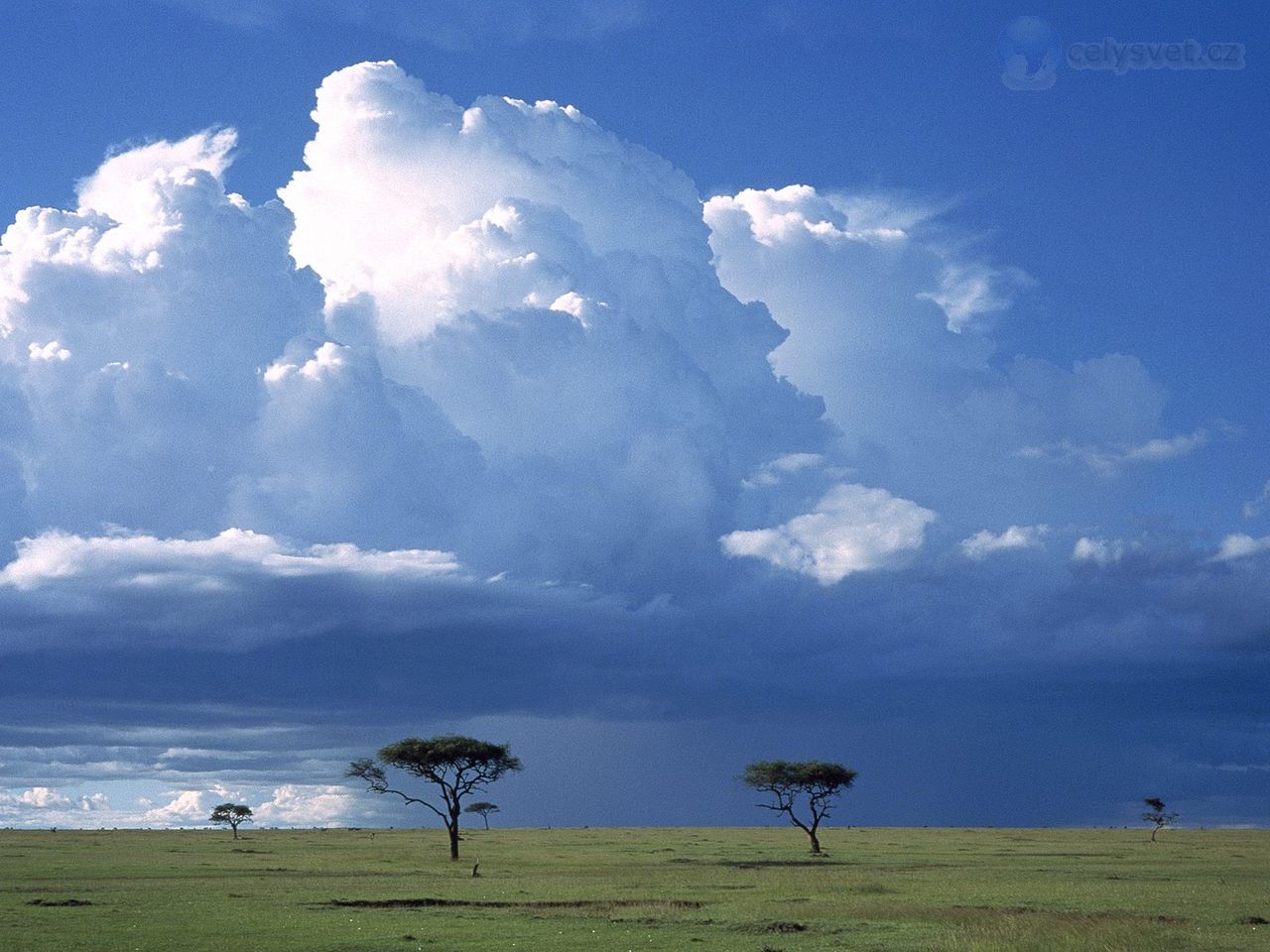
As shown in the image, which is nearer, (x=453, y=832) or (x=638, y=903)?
(x=638, y=903)

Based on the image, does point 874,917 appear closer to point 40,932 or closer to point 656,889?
point 656,889

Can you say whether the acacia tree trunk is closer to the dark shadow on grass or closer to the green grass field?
the green grass field

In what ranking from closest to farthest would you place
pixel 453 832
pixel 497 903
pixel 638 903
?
1. pixel 638 903
2. pixel 497 903
3. pixel 453 832

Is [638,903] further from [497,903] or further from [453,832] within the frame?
[453,832]

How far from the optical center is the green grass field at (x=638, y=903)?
136 feet

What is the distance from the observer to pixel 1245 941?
135 ft

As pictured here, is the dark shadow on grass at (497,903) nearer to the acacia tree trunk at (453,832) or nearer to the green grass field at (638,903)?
the green grass field at (638,903)

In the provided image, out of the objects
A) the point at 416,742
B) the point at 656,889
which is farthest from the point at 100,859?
the point at 656,889

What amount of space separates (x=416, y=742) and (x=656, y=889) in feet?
175

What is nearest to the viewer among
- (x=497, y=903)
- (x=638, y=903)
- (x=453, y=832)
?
(x=638, y=903)

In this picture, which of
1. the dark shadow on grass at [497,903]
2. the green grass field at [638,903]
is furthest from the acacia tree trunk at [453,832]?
the dark shadow on grass at [497,903]

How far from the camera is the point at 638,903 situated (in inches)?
2191

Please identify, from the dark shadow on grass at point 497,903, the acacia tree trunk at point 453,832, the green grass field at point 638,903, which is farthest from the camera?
the acacia tree trunk at point 453,832

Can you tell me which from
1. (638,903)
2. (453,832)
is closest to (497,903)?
(638,903)
